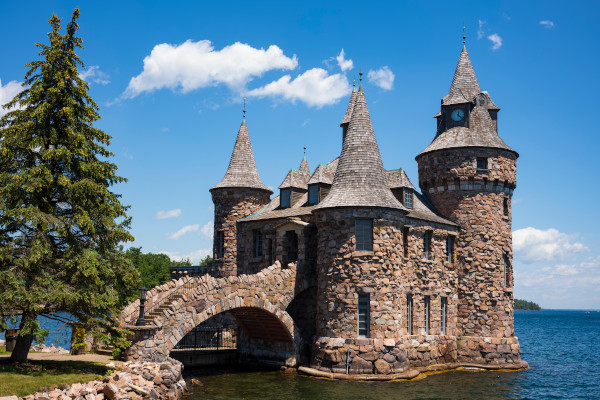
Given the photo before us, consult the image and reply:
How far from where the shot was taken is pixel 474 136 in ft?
111

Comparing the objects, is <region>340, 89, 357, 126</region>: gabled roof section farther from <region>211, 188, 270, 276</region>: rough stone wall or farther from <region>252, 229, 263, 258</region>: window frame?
<region>252, 229, 263, 258</region>: window frame

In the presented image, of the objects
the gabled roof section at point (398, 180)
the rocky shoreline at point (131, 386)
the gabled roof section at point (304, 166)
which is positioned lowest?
the rocky shoreline at point (131, 386)

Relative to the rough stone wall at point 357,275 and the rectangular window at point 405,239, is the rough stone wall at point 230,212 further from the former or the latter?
the rectangular window at point 405,239

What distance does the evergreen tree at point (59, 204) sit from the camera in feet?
64.4

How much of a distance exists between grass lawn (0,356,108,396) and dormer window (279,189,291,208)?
1589cm

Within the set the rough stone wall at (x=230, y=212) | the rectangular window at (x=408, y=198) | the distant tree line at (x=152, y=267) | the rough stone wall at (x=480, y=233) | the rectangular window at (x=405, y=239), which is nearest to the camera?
the rectangular window at (x=405, y=239)

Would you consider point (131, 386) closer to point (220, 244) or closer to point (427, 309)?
point (427, 309)

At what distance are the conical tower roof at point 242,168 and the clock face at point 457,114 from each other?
1266cm

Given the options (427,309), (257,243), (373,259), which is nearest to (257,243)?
(257,243)

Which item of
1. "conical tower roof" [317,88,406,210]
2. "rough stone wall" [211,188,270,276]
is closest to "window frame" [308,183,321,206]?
"conical tower roof" [317,88,406,210]

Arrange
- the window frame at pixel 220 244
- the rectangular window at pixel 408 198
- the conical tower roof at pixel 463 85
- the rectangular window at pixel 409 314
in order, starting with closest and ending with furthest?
the rectangular window at pixel 409 314 < the rectangular window at pixel 408 198 < the conical tower roof at pixel 463 85 < the window frame at pixel 220 244

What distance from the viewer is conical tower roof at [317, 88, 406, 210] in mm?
28172

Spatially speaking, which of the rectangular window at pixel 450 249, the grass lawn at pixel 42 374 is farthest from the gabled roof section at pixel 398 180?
the grass lawn at pixel 42 374

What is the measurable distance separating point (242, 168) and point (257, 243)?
19.7 ft
